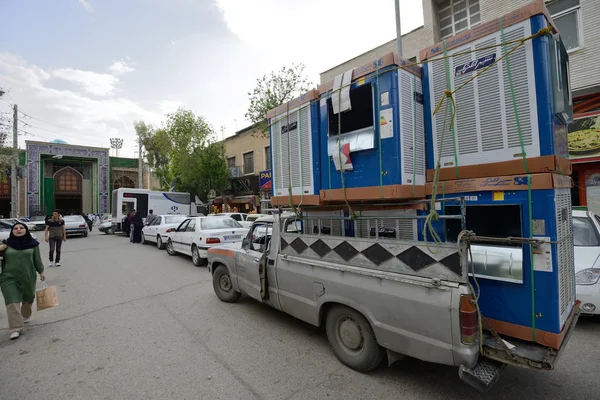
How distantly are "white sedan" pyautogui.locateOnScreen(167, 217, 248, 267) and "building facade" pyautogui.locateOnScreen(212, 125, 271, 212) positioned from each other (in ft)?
34.5

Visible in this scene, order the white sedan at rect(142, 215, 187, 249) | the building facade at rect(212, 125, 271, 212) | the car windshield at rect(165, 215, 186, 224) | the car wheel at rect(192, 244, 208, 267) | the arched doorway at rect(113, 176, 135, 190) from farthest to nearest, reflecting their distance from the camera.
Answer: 1. the arched doorway at rect(113, 176, 135, 190)
2. the building facade at rect(212, 125, 271, 212)
3. the car windshield at rect(165, 215, 186, 224)
4. the white sedan at rect(142, 215, 187, 249)
5. the car wheel at rect(192, 244, 208, 267)

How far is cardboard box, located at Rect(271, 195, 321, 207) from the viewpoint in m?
4.15

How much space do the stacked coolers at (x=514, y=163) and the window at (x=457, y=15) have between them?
406 inches

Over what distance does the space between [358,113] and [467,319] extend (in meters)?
2.41

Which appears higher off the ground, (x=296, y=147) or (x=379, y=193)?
(x=296, y=147)

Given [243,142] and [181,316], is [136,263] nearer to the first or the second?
[181,316]

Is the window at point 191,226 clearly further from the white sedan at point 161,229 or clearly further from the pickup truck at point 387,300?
the pickup truck at point 387,300

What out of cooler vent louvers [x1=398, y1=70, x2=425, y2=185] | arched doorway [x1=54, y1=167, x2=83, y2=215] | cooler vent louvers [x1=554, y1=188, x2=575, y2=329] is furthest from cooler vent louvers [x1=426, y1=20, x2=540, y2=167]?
arched doorway [x1=54, y1=167, x2=83, y2=215]

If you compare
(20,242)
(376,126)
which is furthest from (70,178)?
(376,126)

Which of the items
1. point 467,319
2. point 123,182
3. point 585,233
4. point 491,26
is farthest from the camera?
point 123,182

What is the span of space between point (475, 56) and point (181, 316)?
5.41 metres

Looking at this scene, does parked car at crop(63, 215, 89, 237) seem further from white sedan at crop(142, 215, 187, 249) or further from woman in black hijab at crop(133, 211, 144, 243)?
white sedan at crop(142, 215, 187, 249)

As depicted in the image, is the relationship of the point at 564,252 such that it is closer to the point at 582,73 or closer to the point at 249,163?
the point at 582,73

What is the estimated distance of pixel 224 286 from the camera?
5.77 m
